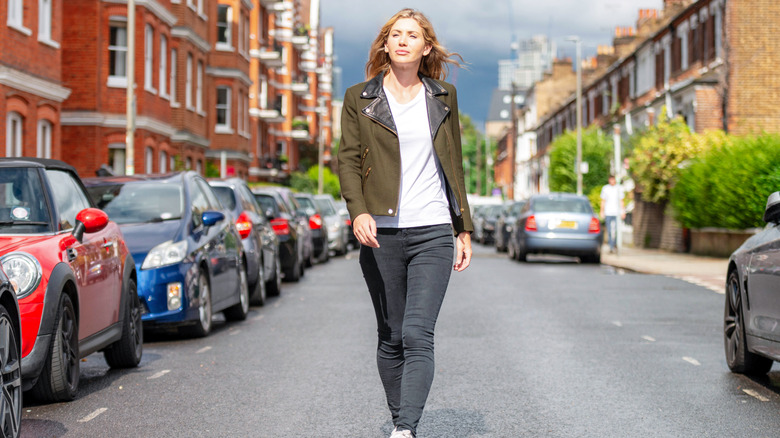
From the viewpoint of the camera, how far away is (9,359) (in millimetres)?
5141

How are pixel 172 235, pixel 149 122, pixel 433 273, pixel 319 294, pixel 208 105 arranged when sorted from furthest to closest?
pixel 208 105
pixel 149 122
pixel 319 294
pixel 172 235
pixel 433 273

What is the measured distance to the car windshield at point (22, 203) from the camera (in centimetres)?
701

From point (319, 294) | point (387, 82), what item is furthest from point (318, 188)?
point (387, 82)

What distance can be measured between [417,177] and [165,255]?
5.70 meters

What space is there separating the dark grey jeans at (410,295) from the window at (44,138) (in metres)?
21.0

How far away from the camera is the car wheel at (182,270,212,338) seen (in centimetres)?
1047

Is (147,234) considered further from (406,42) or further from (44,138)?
(44,138)

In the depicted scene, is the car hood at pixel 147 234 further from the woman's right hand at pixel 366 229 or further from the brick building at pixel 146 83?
the brick building at pixel 146 83

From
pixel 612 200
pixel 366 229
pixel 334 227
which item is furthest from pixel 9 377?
pixel 334 227

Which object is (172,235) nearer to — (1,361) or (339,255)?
(1,361)

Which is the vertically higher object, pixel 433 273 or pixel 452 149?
pixel 452 149

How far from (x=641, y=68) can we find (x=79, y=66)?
26.5 m

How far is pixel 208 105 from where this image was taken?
45875mm

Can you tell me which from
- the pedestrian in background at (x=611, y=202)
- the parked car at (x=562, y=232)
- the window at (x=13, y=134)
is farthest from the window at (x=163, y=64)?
the parked car at (x=562, y=232)
